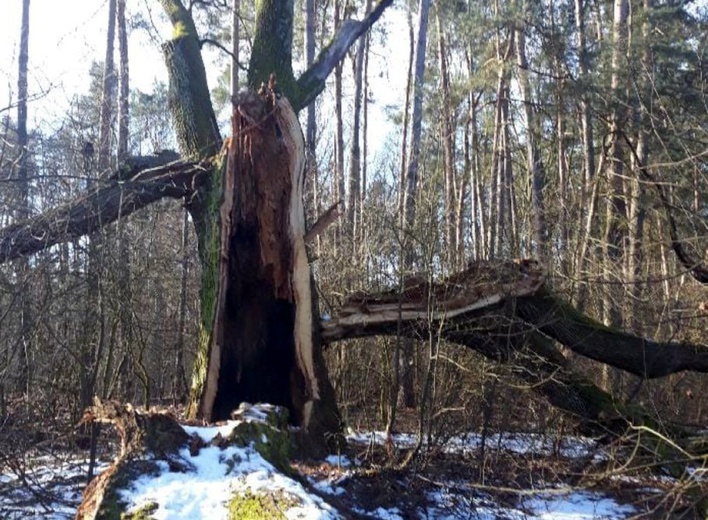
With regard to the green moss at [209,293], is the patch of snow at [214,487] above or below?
below

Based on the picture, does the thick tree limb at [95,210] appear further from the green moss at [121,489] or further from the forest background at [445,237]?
the green moss at [121,489]

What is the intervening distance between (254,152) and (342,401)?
11.7ft

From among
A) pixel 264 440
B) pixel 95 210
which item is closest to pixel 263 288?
pixel 95 210

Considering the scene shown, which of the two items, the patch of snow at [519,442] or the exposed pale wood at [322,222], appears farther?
the patch of snow at [519,442]

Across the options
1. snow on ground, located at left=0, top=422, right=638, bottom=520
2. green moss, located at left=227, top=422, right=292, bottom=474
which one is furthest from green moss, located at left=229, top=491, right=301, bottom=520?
green moss, located at left=227, top=422, right=292, bottom=474

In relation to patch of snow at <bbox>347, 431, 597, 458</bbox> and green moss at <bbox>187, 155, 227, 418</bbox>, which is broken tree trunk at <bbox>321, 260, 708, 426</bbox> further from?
green moss at <bbox>187, 155, 227, 418</bbox>

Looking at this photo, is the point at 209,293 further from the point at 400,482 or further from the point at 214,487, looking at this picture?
the point at 214,487

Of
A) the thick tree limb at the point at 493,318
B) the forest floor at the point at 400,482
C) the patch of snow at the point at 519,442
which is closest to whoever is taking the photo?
the forest floor at the point at 400,482

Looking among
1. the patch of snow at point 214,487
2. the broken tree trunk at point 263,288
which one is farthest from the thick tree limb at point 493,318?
the patch of snow at point 214,487

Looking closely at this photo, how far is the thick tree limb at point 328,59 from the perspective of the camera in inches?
308

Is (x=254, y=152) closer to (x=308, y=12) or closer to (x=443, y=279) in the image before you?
(x=443, y=279)

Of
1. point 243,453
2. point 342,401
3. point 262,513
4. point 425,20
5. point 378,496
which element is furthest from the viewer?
point 425,20

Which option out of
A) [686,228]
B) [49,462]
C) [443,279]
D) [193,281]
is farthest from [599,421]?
[193,281]

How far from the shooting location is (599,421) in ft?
23.5
